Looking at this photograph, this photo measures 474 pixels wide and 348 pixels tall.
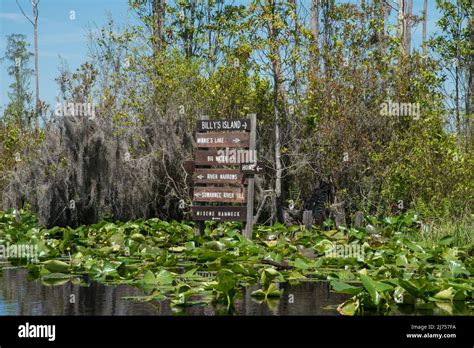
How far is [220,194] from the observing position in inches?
573

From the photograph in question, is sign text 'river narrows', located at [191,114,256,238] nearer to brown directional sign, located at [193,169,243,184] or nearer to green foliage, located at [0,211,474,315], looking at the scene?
brown directional sign, located at [193,169,243,184]

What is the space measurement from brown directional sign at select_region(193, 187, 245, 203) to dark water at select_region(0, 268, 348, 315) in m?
5.35

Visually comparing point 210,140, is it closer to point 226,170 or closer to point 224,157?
point 224,157

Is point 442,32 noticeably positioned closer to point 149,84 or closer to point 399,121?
point 399,121

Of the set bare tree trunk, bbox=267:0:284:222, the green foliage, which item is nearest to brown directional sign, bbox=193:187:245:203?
the green foliage

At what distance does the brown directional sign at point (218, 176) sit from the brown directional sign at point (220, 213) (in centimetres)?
52

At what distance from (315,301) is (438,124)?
10.2 m

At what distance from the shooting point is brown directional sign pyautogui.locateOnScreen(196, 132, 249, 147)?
47.3 ft

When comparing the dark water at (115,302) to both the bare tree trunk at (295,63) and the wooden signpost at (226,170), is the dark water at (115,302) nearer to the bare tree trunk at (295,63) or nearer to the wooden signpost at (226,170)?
the wooden signpost at (226,170)

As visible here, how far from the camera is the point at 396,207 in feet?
55.6

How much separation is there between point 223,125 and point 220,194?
1261mm

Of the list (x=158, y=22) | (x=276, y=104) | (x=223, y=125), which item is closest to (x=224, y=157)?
(x=223, y=125)

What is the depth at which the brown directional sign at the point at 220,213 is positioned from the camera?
14.2 meters
